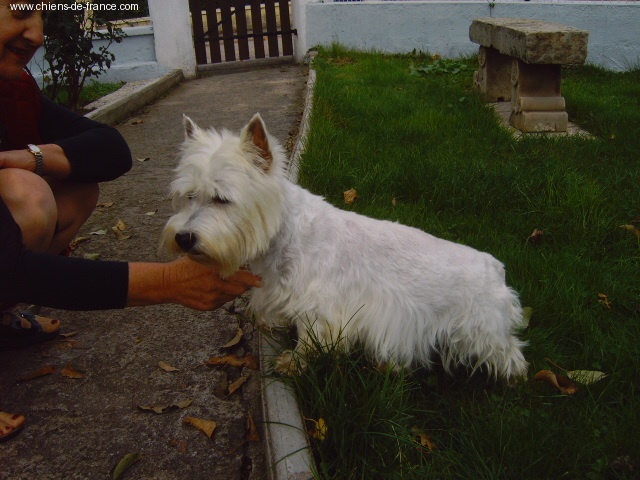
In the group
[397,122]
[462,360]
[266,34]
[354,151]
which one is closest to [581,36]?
[397,122]

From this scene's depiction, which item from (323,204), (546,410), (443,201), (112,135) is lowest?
(546,410)

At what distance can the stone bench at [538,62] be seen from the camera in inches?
230

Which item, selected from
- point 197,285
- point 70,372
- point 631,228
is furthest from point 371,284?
point 631,228

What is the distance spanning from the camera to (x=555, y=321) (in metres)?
2.93

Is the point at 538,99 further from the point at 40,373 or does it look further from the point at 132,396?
the point at 40,373

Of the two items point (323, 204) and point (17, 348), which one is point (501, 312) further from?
point (17, 348)

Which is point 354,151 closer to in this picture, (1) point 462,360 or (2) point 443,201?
(2) point 443,201

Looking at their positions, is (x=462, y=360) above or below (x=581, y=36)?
below

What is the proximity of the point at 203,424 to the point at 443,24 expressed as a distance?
9834 millimetres

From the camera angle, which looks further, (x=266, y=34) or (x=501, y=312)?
(x=266, y=34)

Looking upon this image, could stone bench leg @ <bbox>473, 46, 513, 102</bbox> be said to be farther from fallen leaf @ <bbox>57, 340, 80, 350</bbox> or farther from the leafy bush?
fallen leaf @ <bbox>57, 340, 80, 350</bbox>

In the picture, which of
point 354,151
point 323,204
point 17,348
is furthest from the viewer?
point 354,151

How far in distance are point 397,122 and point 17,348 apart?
4.19m

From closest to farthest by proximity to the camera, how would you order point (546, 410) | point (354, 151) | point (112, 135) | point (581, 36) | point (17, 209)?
point (546, 410) → point (17, 209) → point (112, 135) → point (354, 151) → point (581, 36)
